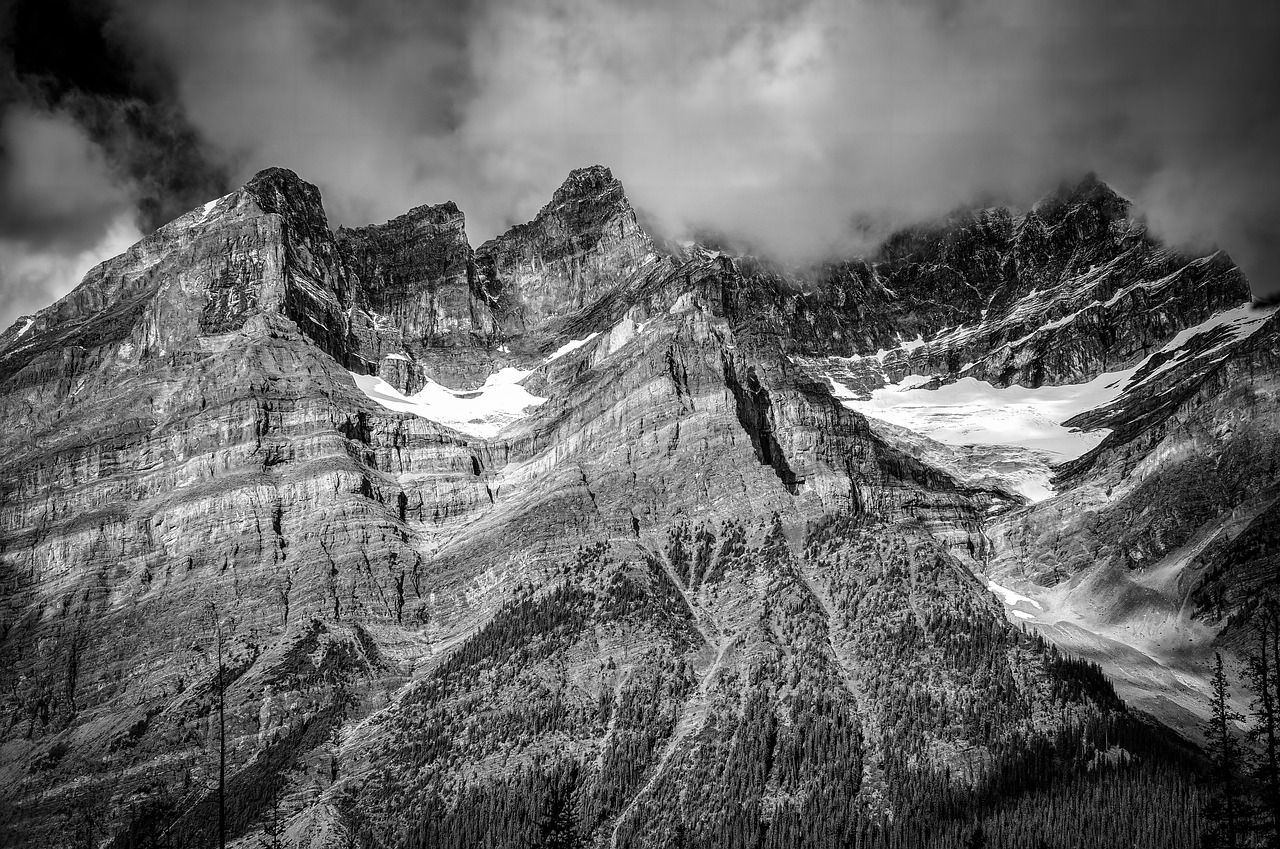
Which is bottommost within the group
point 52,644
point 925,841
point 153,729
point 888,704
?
point 925,841

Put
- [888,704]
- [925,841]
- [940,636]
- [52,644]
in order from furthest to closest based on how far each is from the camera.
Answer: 1. [52,644]
2. [940,636]
3. [888,704]
4. [925,841]

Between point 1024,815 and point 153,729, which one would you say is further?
point 153,729

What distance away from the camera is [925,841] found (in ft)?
474

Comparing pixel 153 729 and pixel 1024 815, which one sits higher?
pixel 153 729

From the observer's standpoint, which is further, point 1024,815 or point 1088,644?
point 1088,644

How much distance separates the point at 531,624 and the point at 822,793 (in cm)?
5142

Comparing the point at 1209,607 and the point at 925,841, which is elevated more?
the point at 1209,607

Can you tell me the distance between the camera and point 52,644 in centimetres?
19612

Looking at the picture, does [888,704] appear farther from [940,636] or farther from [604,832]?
[604,832]

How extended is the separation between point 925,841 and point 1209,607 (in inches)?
3222

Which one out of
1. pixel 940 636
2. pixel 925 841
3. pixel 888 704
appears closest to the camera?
pixel 925 841

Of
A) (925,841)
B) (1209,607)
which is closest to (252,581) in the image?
(925,841)

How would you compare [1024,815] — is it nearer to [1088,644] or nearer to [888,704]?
[888,704]

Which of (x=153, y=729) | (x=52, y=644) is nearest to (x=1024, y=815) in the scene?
(x=153, y=729)
